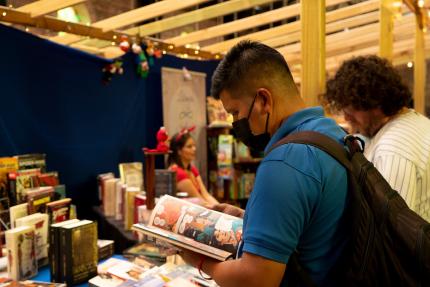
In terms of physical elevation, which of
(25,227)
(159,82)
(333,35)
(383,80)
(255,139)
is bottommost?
(25,227)

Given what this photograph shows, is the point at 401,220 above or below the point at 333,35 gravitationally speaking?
below

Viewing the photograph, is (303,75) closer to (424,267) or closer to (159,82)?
(424,267)

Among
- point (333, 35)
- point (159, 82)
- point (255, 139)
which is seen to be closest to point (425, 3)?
point (333, 35)

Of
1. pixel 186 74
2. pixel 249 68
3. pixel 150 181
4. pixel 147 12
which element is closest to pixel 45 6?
pixel 147 12

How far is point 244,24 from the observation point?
408 centimetres

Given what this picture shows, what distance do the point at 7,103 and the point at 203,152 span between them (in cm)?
264

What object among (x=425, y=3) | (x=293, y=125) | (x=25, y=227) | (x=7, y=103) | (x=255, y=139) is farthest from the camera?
(x=425, y=3)

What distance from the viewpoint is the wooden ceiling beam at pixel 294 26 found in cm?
386

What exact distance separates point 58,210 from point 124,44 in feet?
6.61

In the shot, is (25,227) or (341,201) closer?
(341,201)

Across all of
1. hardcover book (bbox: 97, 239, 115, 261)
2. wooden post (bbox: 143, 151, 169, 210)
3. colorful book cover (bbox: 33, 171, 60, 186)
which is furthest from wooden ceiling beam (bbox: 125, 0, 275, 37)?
hardcover book (bbox: 97, 239, 115, 261)

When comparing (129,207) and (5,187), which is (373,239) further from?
(5,187)

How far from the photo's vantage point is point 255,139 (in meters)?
1.25

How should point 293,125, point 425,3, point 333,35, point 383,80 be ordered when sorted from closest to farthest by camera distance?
point 293,125 → point 383,80 → point 425,3 → point 333,35
